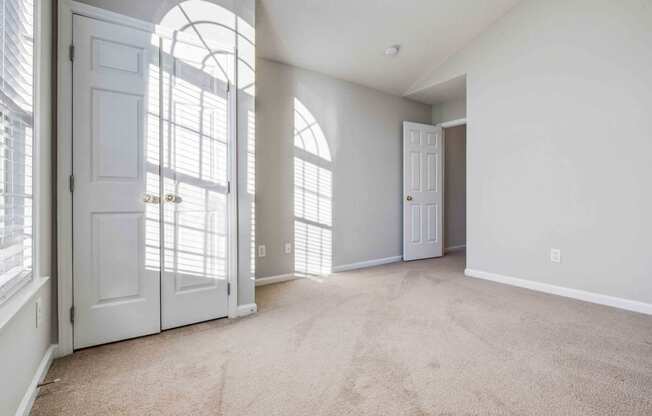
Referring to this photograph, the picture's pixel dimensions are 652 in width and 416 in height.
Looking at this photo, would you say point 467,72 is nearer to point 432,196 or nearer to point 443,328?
point 432,196

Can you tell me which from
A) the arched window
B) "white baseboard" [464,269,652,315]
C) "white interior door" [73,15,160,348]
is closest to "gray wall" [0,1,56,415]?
"white interior door" [73,15,160,348]

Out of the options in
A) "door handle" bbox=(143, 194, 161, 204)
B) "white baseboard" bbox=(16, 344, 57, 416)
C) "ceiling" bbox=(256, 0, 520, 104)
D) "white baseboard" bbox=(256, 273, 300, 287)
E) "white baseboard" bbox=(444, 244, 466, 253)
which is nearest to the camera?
"white baseboard" bbox=(16, 344, 57, 416)

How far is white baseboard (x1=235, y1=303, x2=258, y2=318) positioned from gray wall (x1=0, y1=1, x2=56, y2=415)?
1108 millimetres

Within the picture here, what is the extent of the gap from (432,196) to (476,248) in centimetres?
130

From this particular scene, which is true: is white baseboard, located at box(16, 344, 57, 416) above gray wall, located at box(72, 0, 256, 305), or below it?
below

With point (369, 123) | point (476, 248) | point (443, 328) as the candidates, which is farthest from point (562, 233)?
point (369, 123)

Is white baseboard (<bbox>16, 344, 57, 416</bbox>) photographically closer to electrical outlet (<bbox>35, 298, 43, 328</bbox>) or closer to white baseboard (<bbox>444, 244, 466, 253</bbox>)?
electrical outlet (<bbox>35, 298, 43, 328</bbox>)

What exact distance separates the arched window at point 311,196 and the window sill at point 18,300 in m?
2.41

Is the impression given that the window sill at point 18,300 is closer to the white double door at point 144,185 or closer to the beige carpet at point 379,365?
the white double door at point 144,185

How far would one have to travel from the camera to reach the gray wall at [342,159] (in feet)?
11.6

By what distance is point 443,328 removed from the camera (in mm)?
2256

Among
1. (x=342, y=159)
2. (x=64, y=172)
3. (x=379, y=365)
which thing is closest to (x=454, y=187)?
(x=342, y=159)

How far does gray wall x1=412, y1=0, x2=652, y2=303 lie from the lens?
2.63 metres

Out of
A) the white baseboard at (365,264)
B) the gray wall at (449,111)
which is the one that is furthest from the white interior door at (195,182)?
the gray wall at (449,111)
